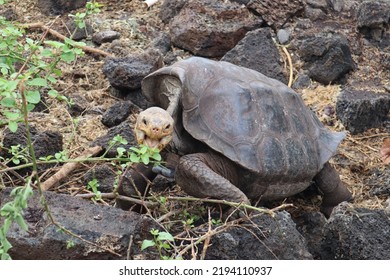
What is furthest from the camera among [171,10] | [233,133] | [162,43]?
[171,10]

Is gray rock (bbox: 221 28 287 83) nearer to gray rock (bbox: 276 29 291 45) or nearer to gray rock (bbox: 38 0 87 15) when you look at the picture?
gray rock (bbox: 276 29 291 45)

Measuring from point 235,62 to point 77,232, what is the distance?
7.89 feet

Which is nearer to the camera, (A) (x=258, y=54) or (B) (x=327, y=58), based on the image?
(A) (x=258, y=54)

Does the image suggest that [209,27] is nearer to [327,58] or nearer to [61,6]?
[327,58]

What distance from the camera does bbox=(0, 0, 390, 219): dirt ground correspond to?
4332 mm

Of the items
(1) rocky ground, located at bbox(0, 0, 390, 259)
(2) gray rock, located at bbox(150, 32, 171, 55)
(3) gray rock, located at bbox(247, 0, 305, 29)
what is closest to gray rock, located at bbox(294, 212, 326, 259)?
(1) rocky ground, located at bbox(0, 0, 390, 259)

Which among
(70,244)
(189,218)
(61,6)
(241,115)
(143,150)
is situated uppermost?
(143,150)

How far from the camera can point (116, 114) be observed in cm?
465

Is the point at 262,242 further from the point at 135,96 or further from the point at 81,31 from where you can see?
the point at 81,31

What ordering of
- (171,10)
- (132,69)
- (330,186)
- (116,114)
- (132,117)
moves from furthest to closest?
(171,10) < (132,69) < (116,114) < (132,117) < (330,186)

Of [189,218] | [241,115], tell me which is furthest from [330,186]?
[189,218]

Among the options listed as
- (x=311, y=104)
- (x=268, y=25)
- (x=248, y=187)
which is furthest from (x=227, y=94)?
(x=268, y=25)

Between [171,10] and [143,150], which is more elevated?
[143,150]

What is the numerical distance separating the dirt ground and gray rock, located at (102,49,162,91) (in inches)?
6.5
